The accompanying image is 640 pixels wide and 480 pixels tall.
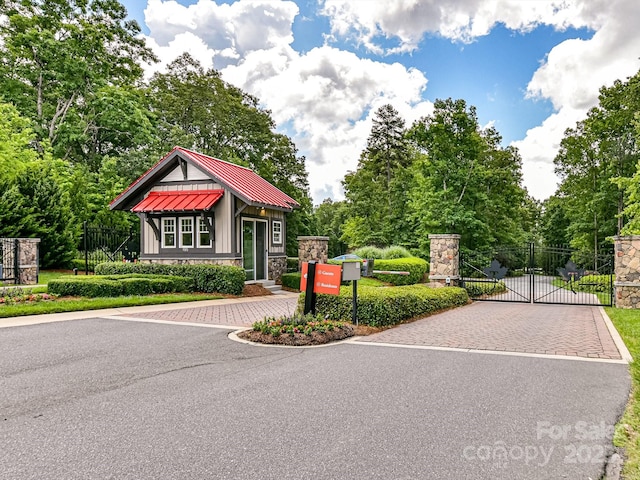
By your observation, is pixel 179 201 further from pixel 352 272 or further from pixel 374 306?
pixel 374 306

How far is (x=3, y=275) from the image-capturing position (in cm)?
1575

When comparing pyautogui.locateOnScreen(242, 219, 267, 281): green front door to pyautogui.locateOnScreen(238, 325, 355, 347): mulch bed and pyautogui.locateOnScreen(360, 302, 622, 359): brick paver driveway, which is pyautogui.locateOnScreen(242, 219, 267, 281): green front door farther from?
pyautogui.locateOnScreen(238, 325, 355, 347): mulch bed

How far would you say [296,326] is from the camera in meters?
8.08

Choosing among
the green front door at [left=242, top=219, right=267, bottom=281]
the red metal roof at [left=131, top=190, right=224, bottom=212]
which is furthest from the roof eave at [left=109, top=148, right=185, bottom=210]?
the green front door at [left=242, top=219, right=267, bottom=281]

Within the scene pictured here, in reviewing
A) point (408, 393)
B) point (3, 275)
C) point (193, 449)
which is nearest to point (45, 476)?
point (193, 449)

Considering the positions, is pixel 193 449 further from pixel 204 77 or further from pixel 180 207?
pixel 204 77

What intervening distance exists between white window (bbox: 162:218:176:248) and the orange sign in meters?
10.2

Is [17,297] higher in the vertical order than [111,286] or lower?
lower

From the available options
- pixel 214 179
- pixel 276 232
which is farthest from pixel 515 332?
pixel 276 232

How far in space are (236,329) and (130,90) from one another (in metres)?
28.0

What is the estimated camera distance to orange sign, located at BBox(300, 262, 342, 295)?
29.2 feet

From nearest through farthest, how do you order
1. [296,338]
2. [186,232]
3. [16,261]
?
[296,338]
[16,261]
[186,232]

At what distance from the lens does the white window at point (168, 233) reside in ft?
58.5

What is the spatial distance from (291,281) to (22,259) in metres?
9.85
